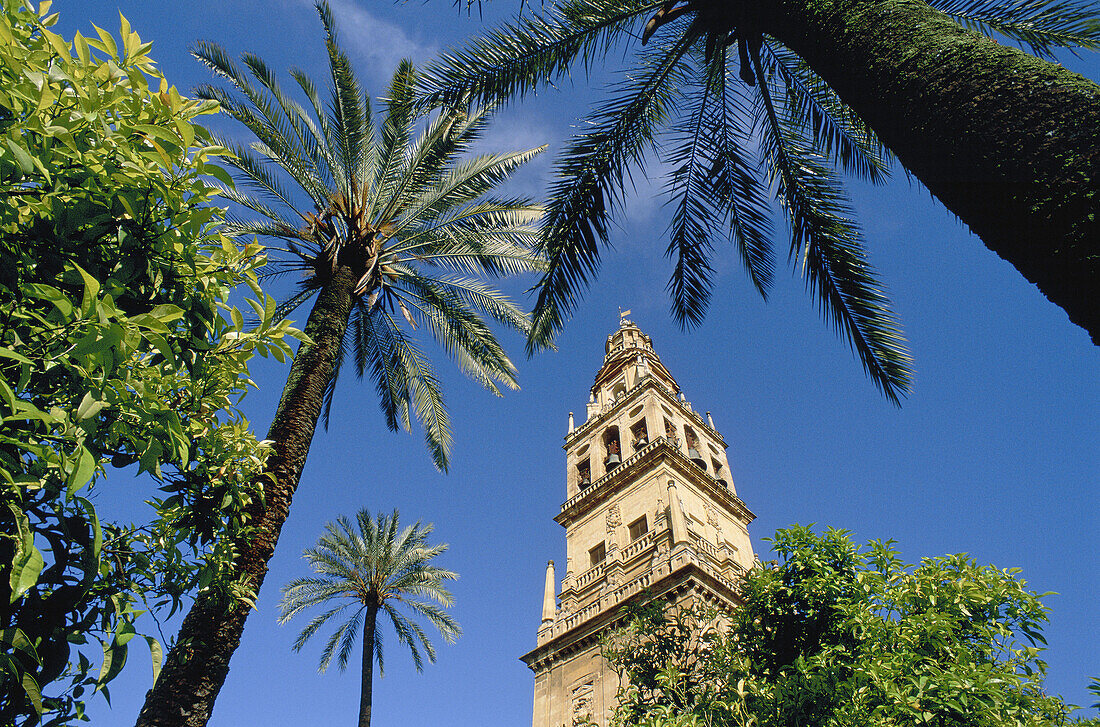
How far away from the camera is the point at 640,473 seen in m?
27.4

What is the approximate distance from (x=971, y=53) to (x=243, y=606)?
629 cm

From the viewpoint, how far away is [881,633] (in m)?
8.47

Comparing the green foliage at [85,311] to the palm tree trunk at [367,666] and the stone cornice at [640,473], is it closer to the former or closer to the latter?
the palm tree trunk at [367,666]

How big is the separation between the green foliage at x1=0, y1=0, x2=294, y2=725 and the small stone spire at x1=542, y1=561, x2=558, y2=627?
2294cm

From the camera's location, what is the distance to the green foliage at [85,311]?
2.38 m

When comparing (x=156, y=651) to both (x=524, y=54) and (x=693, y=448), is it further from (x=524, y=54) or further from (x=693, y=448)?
(x=693, y=448)

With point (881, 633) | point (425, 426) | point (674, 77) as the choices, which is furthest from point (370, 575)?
point (674, 77)

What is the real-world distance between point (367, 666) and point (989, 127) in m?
21.1

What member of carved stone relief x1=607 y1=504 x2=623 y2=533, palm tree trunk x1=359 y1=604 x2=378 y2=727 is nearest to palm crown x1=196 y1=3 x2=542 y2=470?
palm tree trunk x1=359 y1=604 x2=378 y2=727

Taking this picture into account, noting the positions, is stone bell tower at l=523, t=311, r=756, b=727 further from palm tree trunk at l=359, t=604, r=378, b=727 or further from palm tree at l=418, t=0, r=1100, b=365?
palm tree at l=418, t=0, r=1100, b=365

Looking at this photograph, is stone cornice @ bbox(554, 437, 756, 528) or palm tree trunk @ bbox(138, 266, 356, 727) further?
stone cornice @ bbox(554, 437, 756, 528)

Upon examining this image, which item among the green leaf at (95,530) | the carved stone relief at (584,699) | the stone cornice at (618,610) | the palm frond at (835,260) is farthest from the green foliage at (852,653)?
the carved stone relief at (584,699)

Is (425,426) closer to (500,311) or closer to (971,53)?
(500,311)

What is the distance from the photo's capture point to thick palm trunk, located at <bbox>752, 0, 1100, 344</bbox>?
234cm
